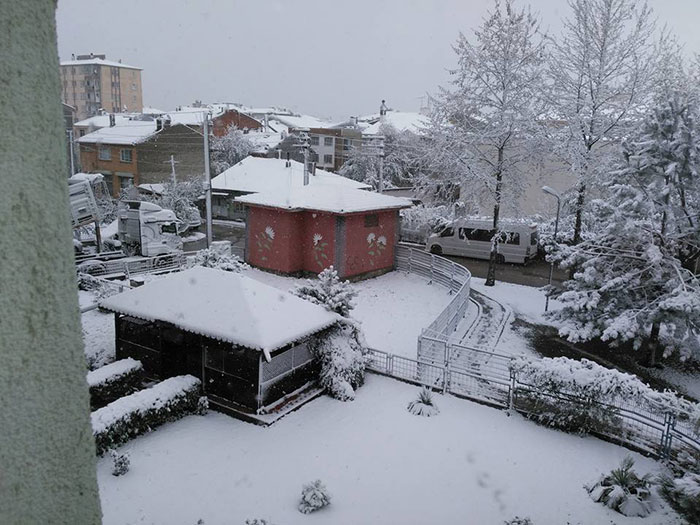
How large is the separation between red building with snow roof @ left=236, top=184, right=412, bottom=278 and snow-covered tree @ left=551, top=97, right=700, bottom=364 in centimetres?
908

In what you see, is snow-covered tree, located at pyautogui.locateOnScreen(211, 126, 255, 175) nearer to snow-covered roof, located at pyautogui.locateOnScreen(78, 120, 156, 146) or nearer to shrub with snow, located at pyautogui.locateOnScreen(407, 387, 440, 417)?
snow-covered roof, located at pyautogui.locateOnScreen(78, 120, 156, 146)

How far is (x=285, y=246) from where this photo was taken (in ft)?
77.6

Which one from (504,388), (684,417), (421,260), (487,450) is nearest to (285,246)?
(421,260)

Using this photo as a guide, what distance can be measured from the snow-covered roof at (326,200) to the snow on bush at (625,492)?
49.0ft

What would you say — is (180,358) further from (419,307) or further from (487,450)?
(419,307)

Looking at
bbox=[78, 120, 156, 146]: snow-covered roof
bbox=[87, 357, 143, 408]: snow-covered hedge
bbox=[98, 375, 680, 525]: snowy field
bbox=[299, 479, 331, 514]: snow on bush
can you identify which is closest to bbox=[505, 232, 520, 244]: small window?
bbox=[98, 375, 680, 525]: snowy field

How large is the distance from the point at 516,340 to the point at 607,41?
1476cm

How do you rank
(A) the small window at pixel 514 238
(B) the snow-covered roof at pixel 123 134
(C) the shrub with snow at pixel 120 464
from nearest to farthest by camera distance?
(C) the shrub with snow at pixel 120 464 → (A) the small window at pixel 514 238 → (B) the snow-covered roof at pixel 123 134

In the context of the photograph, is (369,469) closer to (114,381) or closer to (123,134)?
(114,381)

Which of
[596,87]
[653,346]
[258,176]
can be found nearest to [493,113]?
[596,87]

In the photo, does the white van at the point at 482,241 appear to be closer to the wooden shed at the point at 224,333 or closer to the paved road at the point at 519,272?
the paved road at the point at 519,272

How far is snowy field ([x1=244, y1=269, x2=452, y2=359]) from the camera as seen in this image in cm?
1672

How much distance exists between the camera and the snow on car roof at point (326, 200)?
22797mm

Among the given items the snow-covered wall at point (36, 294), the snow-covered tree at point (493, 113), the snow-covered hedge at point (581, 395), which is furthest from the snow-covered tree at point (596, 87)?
the snow-covered wall at point (36, 294)
